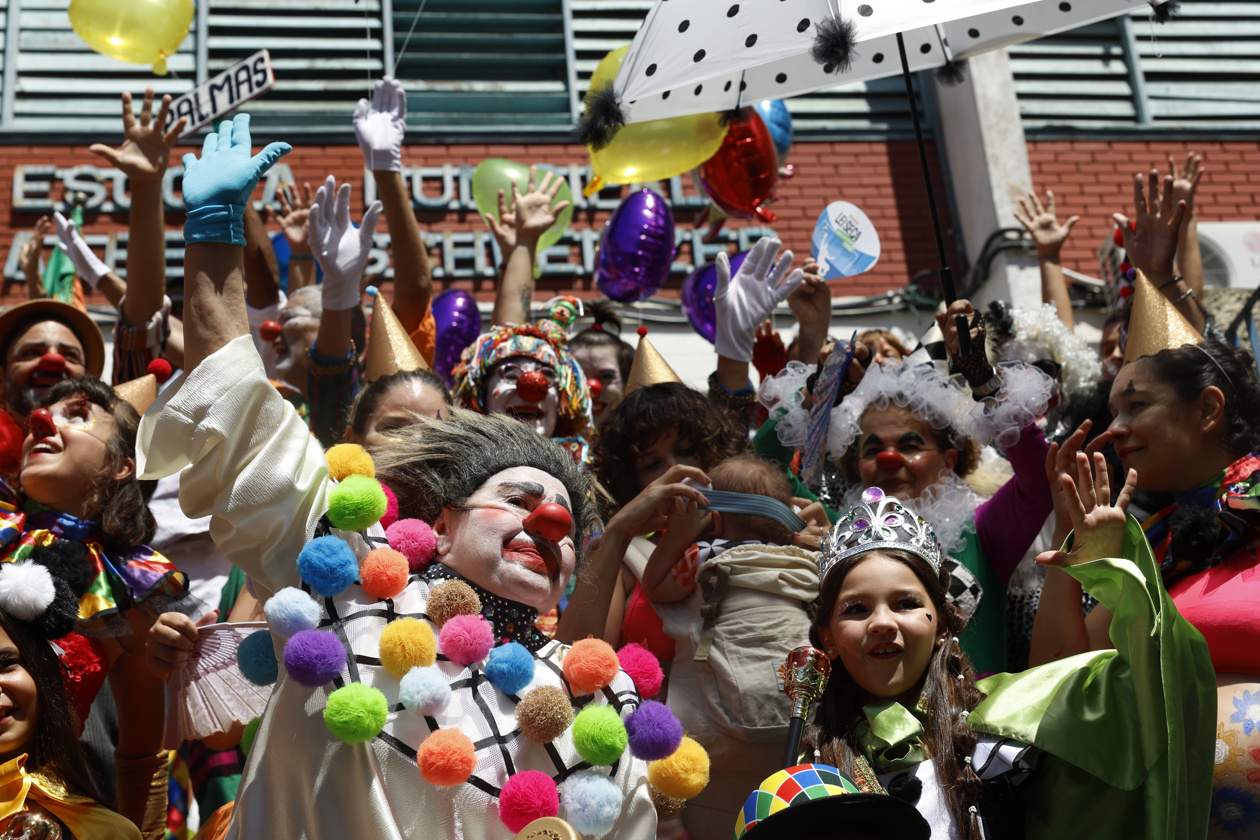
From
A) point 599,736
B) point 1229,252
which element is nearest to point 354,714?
point 599,736

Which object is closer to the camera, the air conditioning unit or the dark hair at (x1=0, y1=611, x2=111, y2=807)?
the dark hair at (x1=0, y1=611, x2=111, y2=807)

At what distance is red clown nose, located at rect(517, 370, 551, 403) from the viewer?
4087mm

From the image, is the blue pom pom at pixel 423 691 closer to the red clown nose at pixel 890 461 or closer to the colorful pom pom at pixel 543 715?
the colorful pom pom at pixel 543 715

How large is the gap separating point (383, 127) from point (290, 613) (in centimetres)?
272

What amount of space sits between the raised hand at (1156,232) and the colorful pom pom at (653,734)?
2.62 m

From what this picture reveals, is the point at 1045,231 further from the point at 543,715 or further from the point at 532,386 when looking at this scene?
the point at 543,715

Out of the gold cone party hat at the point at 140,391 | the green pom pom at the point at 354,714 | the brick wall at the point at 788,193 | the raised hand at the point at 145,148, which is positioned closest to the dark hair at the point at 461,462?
the green pom pom at the point at 354,714

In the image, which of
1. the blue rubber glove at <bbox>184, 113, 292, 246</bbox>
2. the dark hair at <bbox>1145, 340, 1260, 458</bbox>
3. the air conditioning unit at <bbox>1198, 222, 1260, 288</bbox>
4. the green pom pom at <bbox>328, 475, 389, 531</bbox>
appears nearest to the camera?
the green pom pom at <bbox>328, 475, 389, 531</bbox>

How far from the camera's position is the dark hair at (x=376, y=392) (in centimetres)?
388

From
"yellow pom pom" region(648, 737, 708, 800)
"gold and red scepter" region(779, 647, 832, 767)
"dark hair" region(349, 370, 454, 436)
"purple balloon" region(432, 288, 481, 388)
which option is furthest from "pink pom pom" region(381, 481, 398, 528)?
"purple balloon" region(432, 288, 481, 388)

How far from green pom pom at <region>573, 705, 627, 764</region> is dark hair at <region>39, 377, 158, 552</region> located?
65.1 inches

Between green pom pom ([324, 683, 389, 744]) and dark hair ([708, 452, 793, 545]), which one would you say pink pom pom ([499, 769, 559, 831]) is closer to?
green pom pom ([324, 683, 389, 744])

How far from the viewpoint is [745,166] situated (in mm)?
5527

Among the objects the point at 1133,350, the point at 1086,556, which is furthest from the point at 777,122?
the point at 1086,556
